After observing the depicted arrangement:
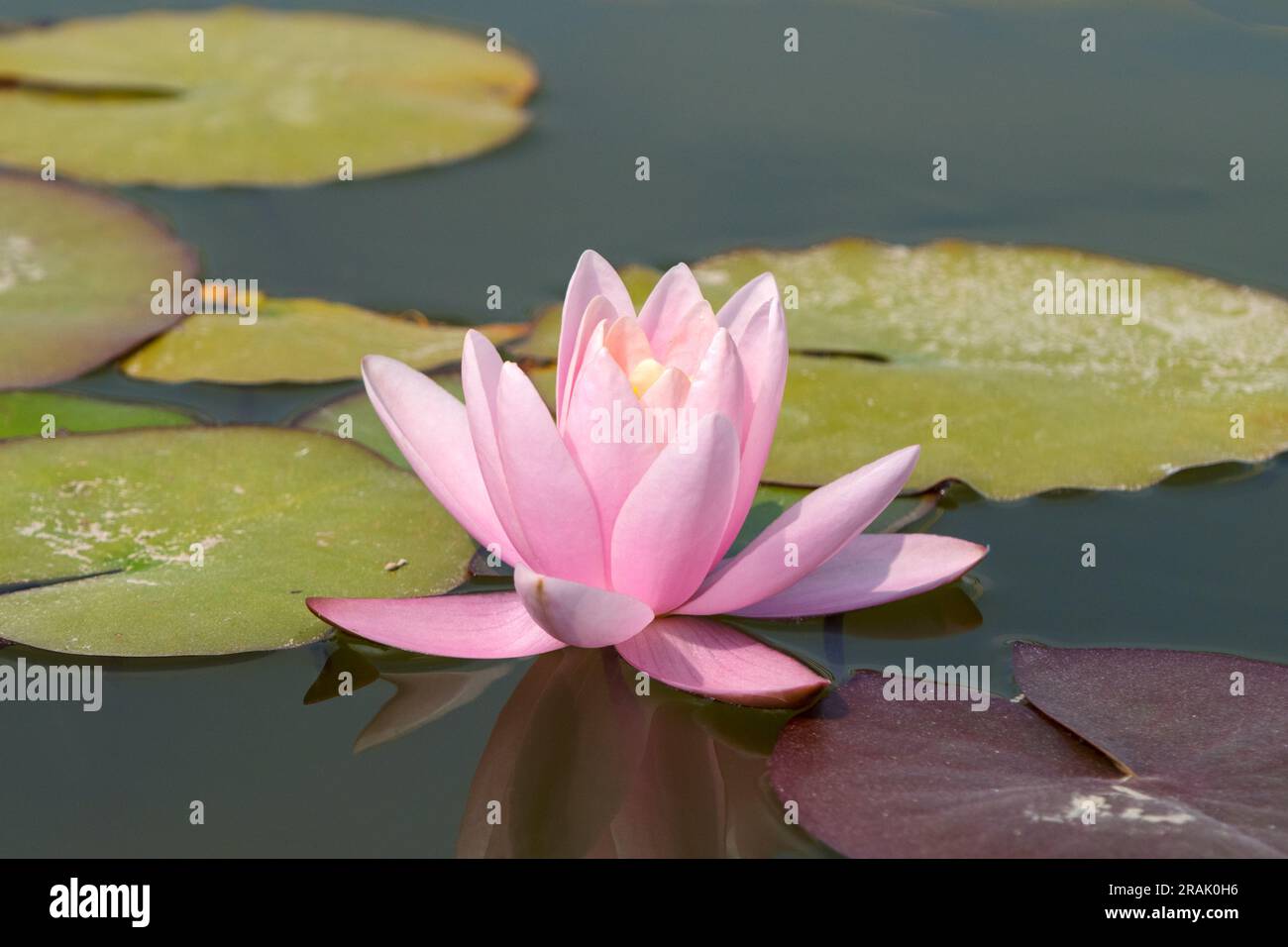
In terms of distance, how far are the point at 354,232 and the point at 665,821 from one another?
8.14 feet

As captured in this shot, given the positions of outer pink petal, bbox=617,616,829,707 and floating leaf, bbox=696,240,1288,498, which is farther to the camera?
floating leaf, bbox=696,240,1288,498

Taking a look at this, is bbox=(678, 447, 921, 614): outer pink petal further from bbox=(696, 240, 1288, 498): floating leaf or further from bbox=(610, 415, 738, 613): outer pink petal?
bbox=(696, 240, 1288, 498): floating leaf

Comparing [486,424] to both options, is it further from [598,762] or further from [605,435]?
[598,762]

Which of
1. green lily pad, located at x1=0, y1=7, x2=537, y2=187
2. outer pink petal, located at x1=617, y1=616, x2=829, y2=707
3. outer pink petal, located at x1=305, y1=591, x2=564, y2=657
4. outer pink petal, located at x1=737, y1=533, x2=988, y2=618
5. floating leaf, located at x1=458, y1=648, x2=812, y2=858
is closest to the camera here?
floating leaf, located at x1=458, y1=648, x2=812, y2=858

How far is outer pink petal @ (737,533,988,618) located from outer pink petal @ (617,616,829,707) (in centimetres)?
8

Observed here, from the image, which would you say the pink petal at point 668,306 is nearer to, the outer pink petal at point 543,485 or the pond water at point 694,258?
the outer pink petal at point 543,485

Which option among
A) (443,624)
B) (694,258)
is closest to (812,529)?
(443,624)

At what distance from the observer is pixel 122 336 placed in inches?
119

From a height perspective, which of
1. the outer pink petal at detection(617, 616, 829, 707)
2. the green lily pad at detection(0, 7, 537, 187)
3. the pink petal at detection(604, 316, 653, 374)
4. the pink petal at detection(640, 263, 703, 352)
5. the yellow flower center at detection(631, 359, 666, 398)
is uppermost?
the green lily pad at detection(0, 7, 537, 187)

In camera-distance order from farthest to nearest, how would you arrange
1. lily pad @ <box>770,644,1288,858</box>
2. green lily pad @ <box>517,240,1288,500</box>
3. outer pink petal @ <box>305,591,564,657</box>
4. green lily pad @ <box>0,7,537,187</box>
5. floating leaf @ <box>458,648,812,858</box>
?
green lily pad @ <box>0,7,537,187</box>
green lily pad @ <box>517,240,1288,500</box>
outer pink petal @ <box>305,591,564,657</box>
floating leaf @ <box>458,648,812,858</box>
lily pad @ <box>770,644,1288,858</box>

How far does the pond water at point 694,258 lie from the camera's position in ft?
5.95

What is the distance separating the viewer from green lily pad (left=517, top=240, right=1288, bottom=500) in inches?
101

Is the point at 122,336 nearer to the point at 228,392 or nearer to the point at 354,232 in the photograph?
the point at 228,392

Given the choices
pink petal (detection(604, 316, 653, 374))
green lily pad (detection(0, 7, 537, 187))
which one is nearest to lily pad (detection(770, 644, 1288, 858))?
pink petal (detection(604, 316, 653, 374))
